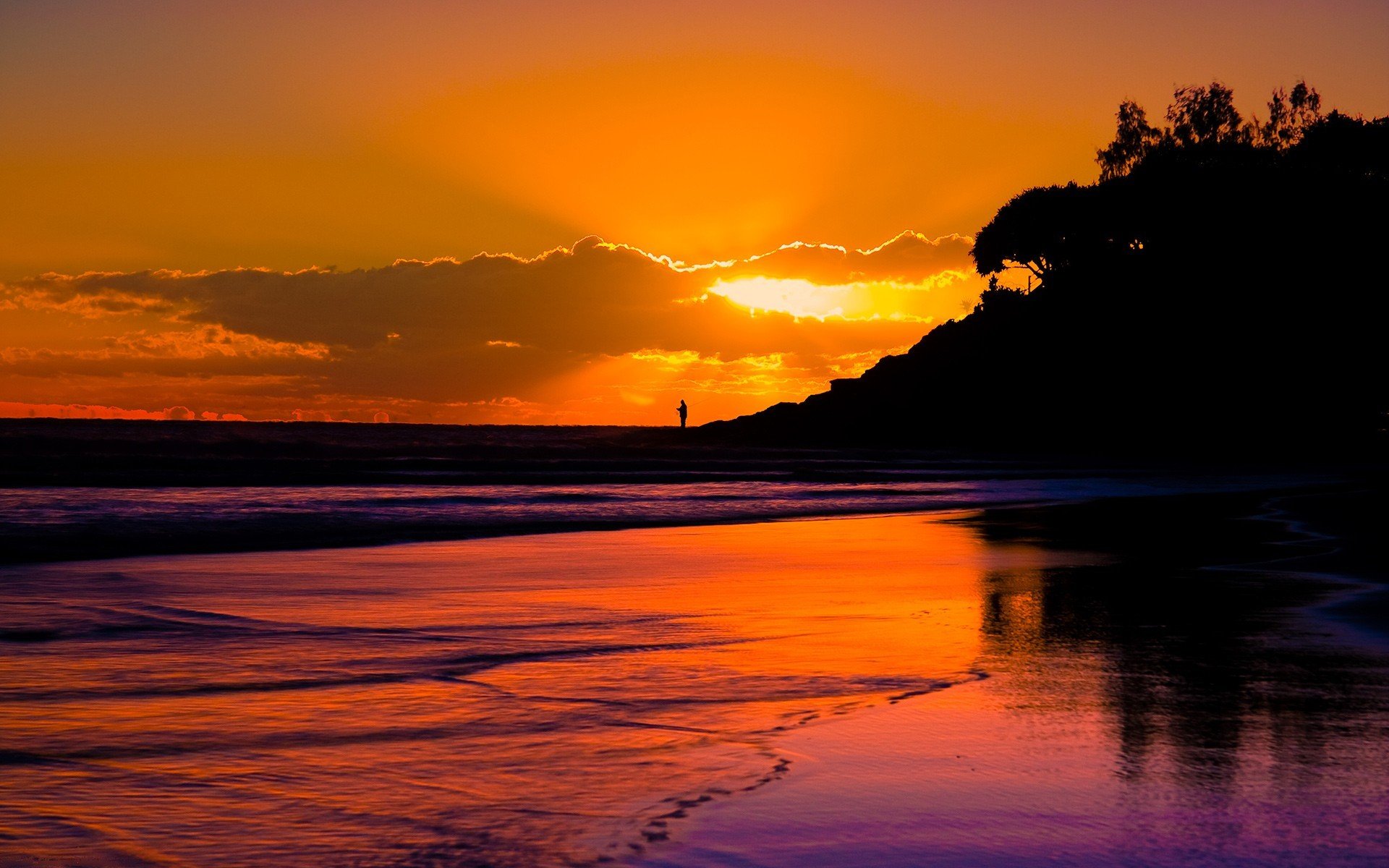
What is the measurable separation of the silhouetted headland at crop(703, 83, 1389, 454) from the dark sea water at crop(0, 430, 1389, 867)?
62.1 metres

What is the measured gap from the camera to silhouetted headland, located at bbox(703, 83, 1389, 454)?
6938 centimetres

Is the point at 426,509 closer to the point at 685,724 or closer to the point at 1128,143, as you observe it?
the point at 685,724

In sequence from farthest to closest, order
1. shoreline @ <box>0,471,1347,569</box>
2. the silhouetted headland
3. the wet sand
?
the silhouetted headland
shoreline @ <box>0,471,1347,569</box>
the wet sand

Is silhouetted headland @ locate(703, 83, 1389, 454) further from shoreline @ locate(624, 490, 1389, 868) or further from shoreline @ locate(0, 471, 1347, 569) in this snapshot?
shoreline @ locate(624, 490, 1389, 868)

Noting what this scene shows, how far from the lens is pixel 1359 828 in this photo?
169 inches

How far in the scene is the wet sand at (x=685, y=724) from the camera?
13.9 feet

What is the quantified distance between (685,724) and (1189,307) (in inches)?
3081

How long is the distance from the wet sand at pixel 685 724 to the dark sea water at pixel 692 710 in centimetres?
2

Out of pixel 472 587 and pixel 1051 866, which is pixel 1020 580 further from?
pixel 1051 866

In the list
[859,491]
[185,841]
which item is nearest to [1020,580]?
[185,841]

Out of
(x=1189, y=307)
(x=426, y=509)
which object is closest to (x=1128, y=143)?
(x=1189, y=307)

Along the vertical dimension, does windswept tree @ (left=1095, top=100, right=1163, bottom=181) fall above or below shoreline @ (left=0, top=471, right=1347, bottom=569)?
above

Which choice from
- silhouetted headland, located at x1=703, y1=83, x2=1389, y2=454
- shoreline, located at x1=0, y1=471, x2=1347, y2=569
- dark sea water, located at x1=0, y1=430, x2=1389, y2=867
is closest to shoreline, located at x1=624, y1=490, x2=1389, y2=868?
dark sea water, located at x1=0, y1=430, x2=1389, y2=867

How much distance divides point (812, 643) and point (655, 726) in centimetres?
255
